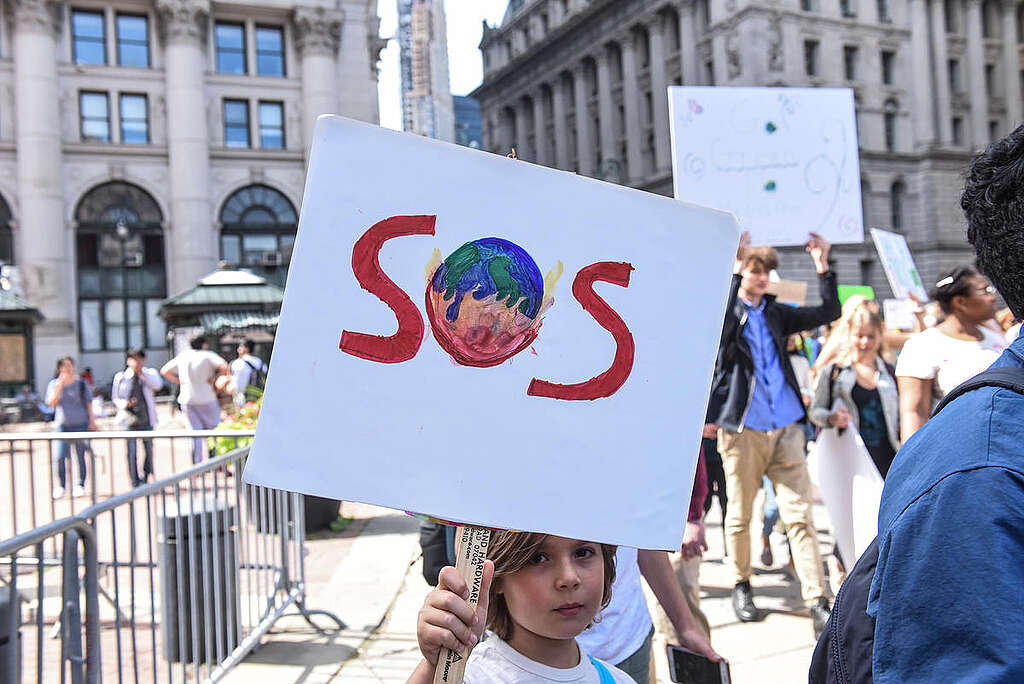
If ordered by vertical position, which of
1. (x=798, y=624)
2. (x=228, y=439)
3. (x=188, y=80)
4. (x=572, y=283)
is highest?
(x=188, y=80)

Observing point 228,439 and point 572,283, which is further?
point 228,439

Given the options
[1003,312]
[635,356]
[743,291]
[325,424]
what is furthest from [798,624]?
[325,424]

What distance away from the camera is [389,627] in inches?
217

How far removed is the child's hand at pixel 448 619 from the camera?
65.2 inches

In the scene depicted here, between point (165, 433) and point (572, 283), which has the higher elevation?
point (572, 283)

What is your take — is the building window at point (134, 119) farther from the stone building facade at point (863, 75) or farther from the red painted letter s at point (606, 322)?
the red painted letter s at point (606, 322)

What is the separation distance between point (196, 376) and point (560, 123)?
5554 centimetres

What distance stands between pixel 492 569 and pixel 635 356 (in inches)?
20.9

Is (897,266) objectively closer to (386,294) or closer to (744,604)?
(744,604)

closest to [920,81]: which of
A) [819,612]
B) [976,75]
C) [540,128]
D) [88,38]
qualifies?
[976,75]

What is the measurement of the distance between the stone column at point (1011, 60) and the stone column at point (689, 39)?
1921 centimetres

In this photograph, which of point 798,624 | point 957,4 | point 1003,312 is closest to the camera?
point 798,624

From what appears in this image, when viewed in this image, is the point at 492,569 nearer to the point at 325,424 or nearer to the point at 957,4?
the point at 325,424

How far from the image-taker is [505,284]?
1.89 m
